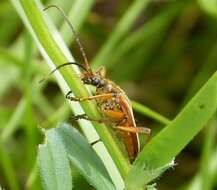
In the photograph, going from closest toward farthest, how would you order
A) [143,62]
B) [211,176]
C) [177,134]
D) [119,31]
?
1. [177,134]
2. [211,176]
3. [119,31]
4. [143,62]

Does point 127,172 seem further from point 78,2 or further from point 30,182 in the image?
point 78,2

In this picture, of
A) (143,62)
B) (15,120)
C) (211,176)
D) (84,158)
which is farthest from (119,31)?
(84,158)

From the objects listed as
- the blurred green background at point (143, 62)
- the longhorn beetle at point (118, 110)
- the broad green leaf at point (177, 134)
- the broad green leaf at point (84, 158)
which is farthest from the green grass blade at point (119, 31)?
the broad green leaf at point (177, 134)

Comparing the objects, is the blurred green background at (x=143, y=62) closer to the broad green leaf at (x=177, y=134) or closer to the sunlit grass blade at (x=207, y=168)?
the sunlit grass blade at (x=207, y=168)

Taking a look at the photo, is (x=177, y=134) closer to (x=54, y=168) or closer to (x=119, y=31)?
(x=54, y=168)

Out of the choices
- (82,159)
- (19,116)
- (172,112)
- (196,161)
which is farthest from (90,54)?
(82,159)

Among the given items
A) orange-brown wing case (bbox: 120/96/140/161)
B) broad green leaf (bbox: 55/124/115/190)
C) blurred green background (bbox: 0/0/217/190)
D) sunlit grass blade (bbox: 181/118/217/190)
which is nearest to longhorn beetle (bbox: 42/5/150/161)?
orange-brown wing case (bbox: 120/96/140/161)
